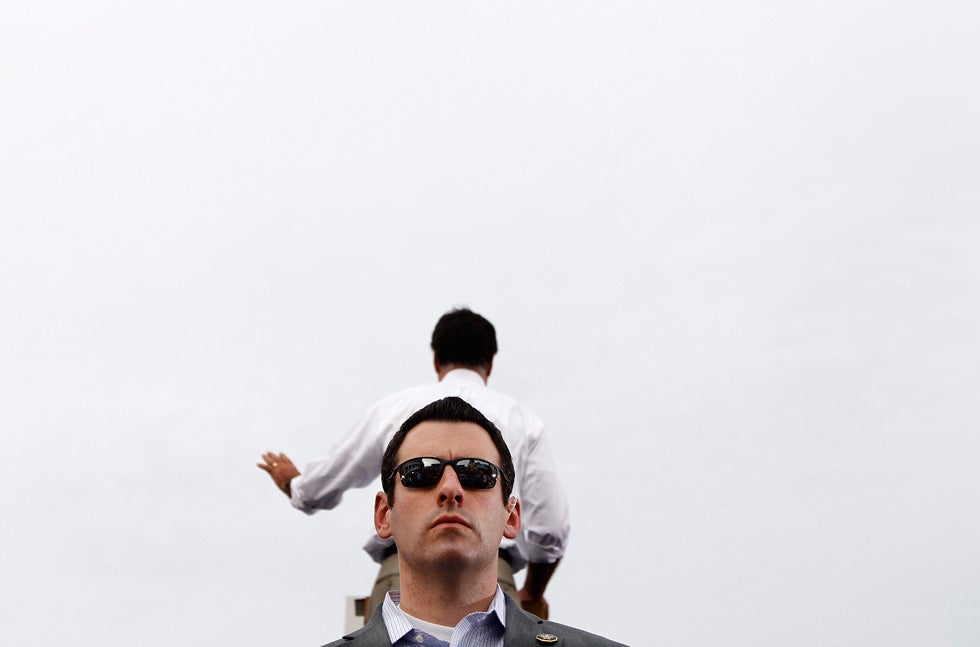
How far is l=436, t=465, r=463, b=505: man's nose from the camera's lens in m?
3.30

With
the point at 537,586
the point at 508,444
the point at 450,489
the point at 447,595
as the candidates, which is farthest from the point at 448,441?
the point at 537,586

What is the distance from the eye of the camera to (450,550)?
3.20 m

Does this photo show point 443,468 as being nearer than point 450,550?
No

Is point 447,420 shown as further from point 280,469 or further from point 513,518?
point 280,469

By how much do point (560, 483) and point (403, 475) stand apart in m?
2.81

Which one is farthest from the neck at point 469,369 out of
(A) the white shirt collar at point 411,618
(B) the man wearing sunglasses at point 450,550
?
(A) the white shirt collar at point 411,618

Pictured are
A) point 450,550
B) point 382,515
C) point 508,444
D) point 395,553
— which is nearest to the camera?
point 450,550

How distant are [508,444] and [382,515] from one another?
7.98 ft

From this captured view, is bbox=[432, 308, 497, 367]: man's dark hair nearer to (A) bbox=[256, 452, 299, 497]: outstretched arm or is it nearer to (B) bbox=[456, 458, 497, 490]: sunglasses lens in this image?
(A) bbox=[256, 452, 299, 497]: outstretched arm

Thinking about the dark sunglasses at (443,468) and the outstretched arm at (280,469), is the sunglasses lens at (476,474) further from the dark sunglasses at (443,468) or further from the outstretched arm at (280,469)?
the outstretched arm at (280,469)

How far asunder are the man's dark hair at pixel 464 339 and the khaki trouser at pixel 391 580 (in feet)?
3.89

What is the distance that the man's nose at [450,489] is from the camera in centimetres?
330

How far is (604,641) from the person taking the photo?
333 centimetres

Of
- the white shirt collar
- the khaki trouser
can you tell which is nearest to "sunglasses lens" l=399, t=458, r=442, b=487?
the white shirt collar
